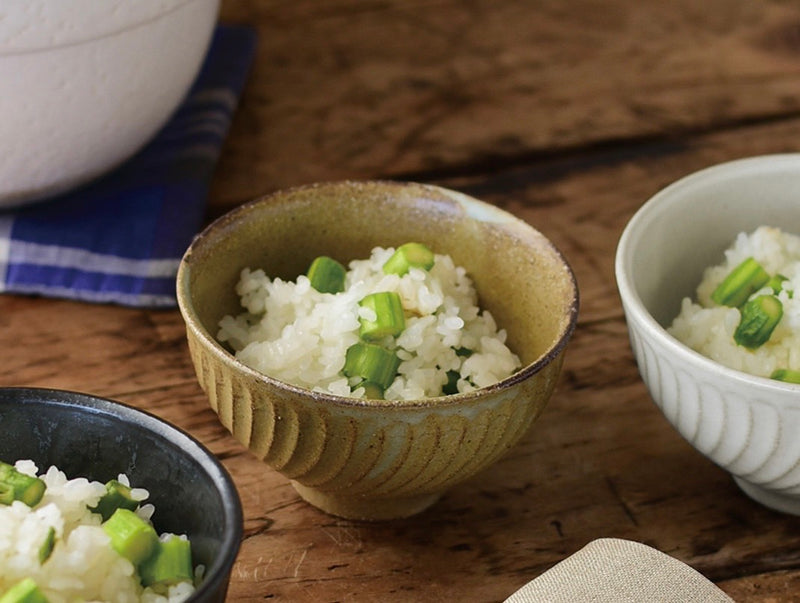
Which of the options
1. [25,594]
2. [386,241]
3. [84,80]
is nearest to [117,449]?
[25,594]

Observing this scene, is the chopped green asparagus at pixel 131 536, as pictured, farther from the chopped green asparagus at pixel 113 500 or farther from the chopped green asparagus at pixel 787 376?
the chopped green asparagus at pixel 787 376

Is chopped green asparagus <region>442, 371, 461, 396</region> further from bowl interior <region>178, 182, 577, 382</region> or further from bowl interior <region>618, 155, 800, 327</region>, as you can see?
bowl interior <region>618, 155, 800, 327</region>

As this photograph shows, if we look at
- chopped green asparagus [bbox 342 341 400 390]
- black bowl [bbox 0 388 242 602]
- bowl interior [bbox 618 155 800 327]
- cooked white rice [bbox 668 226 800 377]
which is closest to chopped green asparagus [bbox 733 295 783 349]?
cooked white rice [bbox 668 226 800 377]

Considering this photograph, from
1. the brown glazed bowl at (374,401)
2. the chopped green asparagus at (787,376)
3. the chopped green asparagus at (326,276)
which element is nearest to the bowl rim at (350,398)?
the brown glazed bowl at (374,401)

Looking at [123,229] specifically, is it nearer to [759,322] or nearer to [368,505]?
[368,505]

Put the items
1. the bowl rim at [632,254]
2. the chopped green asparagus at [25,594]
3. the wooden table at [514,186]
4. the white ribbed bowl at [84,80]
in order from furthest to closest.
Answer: the white ribbed bowl at [84,80] < the wooden table at [514,186] < the bowl rim at [632,254] < the chopped green asparagus at [25,594]

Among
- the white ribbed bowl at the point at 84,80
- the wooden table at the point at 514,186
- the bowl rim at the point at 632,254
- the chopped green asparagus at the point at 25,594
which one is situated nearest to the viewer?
the chopped green asparagus at the point at 25,594
